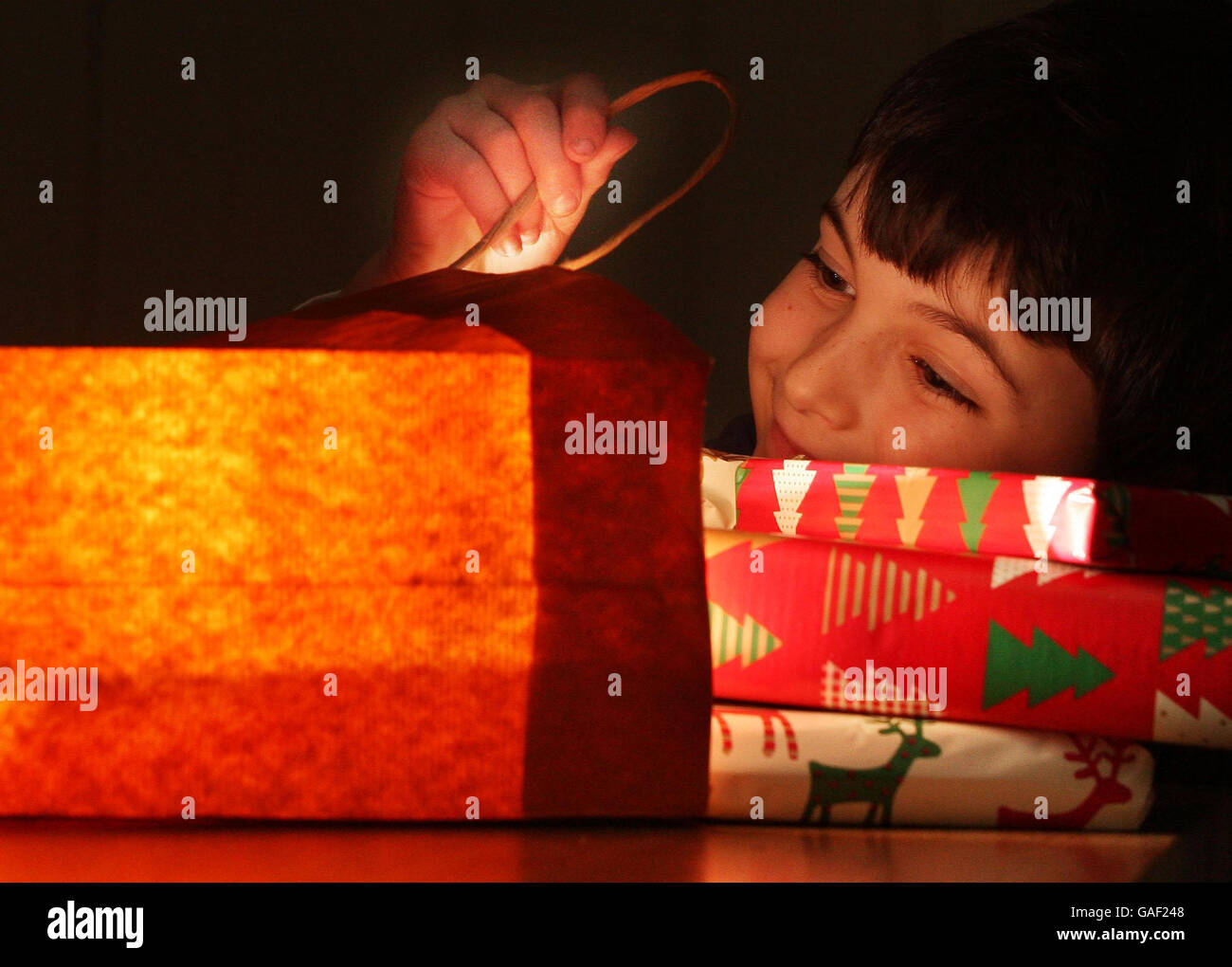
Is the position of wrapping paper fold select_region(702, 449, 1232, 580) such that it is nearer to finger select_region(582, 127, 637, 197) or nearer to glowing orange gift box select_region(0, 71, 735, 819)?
glowing orange gift box select_region(0, 71, 735, 819)

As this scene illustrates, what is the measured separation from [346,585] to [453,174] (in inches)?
10.0

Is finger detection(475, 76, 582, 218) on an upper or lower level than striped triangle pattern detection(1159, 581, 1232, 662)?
upper

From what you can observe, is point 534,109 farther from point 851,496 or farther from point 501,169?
point 851,496

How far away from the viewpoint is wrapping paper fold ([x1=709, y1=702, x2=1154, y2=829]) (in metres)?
0.23

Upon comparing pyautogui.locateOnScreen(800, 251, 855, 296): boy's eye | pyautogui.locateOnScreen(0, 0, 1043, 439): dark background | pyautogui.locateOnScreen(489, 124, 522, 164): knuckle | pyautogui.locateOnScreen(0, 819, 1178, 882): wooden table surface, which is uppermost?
pyautogui.locateOnScreen(0, 0, 1043, 439): dark background

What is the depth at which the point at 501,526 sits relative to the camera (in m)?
0.22

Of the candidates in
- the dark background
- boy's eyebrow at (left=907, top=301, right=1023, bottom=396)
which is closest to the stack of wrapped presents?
boy's eyebrow at (left=907, top=301, right=1023, bottom=396)

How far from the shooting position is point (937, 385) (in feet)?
1.20

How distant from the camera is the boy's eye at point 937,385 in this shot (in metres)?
0.36

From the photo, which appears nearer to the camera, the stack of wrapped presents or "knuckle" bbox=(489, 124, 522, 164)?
the stack of wrapped presents

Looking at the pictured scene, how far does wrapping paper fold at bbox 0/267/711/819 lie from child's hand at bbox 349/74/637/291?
0.58 ft

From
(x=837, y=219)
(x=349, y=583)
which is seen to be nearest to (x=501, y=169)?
(x=837, y=219)
